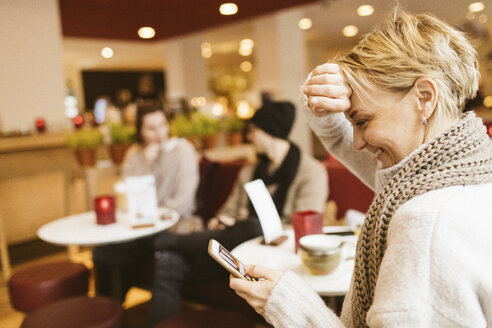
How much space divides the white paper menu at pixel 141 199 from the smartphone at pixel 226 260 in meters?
1.17

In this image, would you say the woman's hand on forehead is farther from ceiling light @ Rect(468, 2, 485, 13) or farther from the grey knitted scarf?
ceiling light @ Rect(468, 2, 485, 13)

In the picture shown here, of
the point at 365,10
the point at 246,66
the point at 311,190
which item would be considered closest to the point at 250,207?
the point at 311,190

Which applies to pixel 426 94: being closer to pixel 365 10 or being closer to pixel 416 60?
pixel 416 60

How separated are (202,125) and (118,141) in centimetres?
82

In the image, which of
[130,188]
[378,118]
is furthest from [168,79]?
[378,118]

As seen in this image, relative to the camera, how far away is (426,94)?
2.32ft

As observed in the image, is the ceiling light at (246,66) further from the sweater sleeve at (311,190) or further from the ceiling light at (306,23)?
the sweater sleeve at (311,190)

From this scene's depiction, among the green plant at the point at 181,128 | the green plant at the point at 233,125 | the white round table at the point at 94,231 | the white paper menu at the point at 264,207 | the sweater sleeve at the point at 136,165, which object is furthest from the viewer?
the green plant at the point at 233,125

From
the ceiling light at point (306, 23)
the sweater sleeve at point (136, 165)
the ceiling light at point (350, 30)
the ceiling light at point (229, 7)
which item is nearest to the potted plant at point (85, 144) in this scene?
the sweater sleeve at point (136, 165)

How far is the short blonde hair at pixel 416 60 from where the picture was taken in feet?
2.31

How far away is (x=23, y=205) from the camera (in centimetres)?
369

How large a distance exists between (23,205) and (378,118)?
12.4 ft

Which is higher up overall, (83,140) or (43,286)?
(83,140)

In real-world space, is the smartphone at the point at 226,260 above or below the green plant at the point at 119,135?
below
